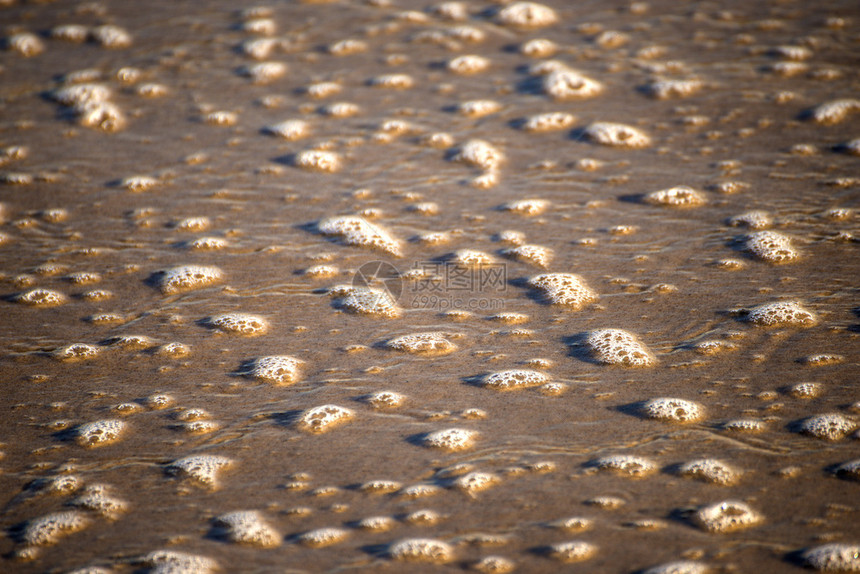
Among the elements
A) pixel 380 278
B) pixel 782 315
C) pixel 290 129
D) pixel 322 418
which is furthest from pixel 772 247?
pixel 290 129

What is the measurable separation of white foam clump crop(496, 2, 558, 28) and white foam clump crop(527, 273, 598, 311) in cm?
174

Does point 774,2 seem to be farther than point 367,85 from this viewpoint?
Yes

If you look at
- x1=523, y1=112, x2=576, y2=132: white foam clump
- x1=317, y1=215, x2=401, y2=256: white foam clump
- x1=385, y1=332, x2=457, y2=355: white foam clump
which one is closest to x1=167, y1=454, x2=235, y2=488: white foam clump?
x1=385, y1=332, x2=457, y2=355: white foam clump

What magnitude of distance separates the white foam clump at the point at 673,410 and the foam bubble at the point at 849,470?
0.28 meters

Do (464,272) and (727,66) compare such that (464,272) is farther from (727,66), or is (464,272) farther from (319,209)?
(727,66)

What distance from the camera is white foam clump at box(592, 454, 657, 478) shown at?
1.39m

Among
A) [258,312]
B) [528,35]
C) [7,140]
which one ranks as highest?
[528,35]

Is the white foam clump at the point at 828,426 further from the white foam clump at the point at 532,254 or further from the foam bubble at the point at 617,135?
the foam bubble at the point at 617,135

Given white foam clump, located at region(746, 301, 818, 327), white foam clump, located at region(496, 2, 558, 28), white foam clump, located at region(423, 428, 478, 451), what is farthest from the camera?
white foam clump, located at region(496, 2, 558, 28)

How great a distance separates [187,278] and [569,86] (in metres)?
1.72

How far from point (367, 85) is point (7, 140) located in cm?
141

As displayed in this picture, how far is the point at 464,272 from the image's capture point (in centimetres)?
205

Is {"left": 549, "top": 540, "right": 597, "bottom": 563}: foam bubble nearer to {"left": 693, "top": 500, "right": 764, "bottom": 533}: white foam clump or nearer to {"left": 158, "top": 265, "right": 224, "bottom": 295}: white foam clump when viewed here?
{"left": 693, "top": 500, "right": 764, "bottom": 533}: white foam clump

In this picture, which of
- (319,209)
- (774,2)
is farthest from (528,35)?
(319,209)
